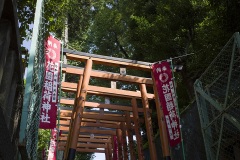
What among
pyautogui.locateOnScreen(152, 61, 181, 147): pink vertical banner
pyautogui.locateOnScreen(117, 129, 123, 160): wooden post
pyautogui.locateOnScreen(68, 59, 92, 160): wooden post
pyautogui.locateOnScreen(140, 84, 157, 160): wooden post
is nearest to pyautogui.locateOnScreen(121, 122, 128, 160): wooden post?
pyautogui.locateOnScreen(117, 129, 123, 160): wooden post

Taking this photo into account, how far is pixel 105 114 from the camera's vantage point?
11820 millimetres

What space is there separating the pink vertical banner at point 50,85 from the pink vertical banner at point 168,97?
3.11m

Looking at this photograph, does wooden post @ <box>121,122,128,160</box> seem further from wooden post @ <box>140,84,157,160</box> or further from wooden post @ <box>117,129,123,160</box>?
wooden post @ <box>140,84,157,160</box>

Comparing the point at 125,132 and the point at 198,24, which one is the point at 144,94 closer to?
the point at 125,132

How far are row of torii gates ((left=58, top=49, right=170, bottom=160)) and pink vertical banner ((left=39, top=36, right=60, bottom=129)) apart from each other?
926 millimetres

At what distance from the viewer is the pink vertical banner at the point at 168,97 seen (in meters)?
7.93

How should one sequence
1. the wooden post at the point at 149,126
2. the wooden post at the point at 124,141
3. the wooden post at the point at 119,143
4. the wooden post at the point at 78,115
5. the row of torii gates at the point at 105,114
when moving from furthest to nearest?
the wooden post at the point at 119,143 < the wooden post at the point at 124,141 < the wooden post at the point at 149,126 < the row of torii gates at the point at 105,114 < the wooden post at the point at 78,115

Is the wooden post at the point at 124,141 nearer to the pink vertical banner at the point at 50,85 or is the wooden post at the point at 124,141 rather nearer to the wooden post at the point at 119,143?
the wooden post at the point at 119,143

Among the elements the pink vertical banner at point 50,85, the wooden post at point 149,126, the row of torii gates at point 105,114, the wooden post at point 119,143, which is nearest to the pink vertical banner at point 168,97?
the row of torii gates at point 105,114

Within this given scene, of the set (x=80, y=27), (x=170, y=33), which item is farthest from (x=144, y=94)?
(x=80, y=27)

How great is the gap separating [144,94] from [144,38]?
181 inches

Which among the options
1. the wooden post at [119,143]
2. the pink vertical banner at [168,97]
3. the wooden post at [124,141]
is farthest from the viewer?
the wooden post at [119,143]

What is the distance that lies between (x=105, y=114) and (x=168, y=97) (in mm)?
4049

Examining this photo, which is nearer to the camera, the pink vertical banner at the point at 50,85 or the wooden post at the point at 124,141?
the pink vertical banner at the point at 50,85
